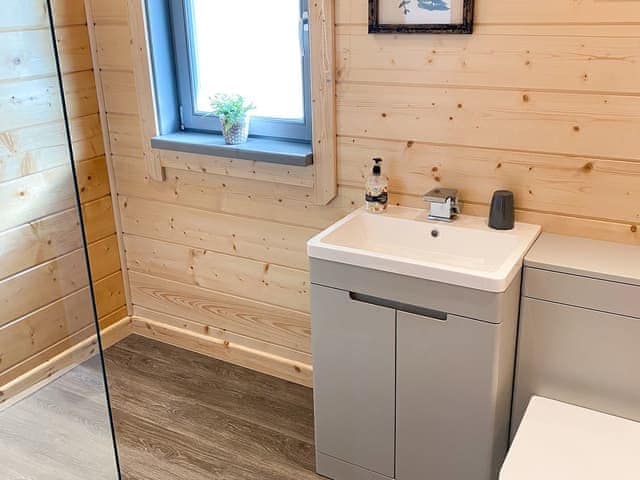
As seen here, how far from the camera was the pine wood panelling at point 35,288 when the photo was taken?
229 cm

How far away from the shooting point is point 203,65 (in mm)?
2727

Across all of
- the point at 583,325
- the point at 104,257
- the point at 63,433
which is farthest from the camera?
the point at 104,257

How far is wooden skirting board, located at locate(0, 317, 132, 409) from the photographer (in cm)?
219

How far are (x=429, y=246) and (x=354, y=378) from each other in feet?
1.57

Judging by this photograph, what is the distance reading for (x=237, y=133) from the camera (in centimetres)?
257

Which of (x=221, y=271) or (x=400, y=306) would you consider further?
(x=221, y=271)

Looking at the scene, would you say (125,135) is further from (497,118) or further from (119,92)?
(497,118)

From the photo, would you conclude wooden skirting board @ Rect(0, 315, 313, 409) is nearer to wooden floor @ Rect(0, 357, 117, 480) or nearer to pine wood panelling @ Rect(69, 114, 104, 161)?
wooden floor @ Rect(0, 357, 117, 480)

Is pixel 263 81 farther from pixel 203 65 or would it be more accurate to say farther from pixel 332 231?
pixel 332 231

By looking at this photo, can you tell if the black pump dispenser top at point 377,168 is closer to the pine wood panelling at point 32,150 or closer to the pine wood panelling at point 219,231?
the pine wood panelling at point 219,231

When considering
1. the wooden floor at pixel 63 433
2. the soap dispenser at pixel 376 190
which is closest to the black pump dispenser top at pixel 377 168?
the soap dispenser at pixel 376 190


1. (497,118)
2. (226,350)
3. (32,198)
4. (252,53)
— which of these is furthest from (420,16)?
(226,350)

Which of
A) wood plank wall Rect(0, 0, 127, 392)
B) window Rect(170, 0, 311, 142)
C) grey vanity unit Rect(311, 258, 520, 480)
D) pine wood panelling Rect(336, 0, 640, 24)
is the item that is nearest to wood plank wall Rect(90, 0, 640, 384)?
pine wood panelling Rect(336, 0, 640, 24)

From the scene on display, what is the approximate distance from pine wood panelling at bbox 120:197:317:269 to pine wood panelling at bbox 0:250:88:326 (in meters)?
Answer: 0.65
